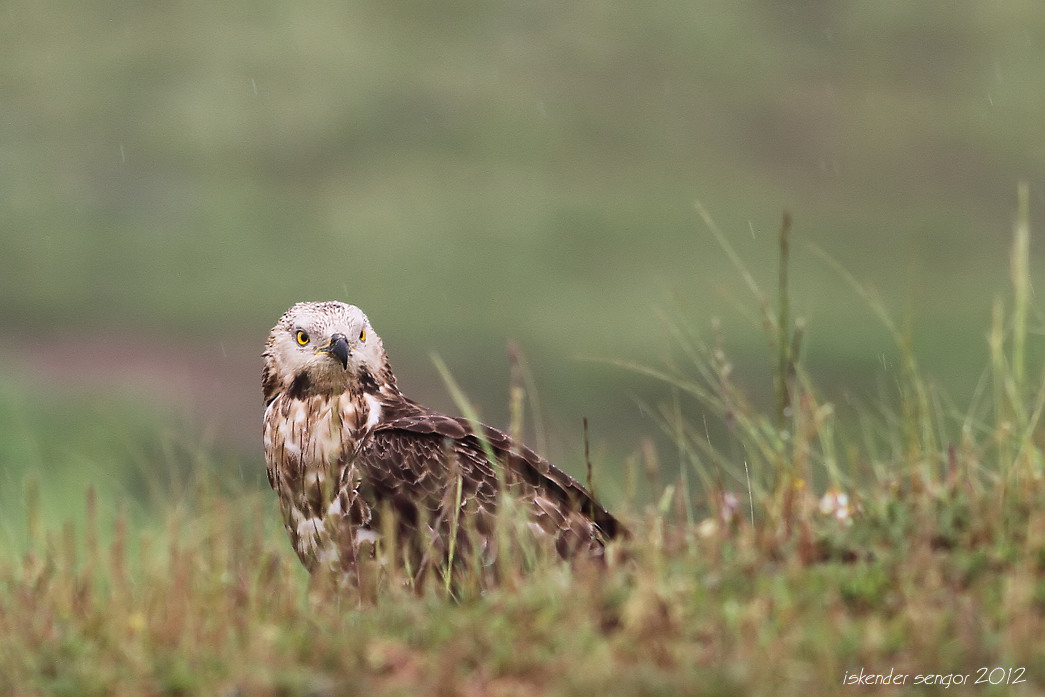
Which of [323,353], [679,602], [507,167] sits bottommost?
[679,602]

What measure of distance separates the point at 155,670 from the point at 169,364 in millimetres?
17450

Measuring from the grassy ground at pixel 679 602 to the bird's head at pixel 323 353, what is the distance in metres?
1.31

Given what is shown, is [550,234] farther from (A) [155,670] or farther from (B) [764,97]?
(A) [155,670]

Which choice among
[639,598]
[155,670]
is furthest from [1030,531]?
[155,670]

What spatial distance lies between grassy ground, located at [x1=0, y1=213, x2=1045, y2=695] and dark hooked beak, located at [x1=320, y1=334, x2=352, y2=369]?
1.25m

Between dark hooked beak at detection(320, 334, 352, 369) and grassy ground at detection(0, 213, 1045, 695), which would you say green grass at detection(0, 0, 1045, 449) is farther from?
grassy ground at detection(0, 213, 1045, 695)

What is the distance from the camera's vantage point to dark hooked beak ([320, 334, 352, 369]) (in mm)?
6254

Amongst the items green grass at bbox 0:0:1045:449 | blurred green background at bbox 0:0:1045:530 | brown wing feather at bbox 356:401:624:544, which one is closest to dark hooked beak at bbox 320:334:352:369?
brown wing feather at bbox 356:401:624:544

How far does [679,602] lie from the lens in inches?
152

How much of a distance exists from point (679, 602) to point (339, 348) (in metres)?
2.77

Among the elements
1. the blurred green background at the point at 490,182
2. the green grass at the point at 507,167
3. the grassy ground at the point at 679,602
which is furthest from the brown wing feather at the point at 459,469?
the green grass at the point at 507,167

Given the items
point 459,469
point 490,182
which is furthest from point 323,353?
point 490,182

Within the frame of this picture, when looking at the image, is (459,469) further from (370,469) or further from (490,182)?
(490,182)

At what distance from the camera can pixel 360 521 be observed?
5824mm
